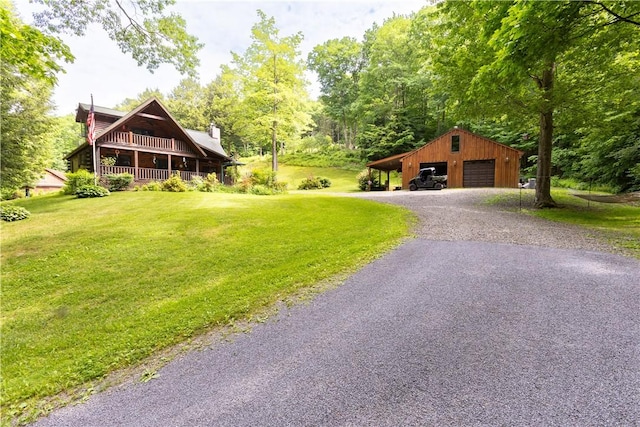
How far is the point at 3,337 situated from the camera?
4.30 metres

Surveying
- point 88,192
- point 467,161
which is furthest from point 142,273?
point 467,161

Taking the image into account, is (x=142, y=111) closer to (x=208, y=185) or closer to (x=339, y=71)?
(x=208, y=185)

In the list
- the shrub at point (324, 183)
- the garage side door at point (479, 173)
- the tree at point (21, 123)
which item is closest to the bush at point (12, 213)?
the tree at point (21, 123)

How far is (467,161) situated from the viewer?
22578 mm

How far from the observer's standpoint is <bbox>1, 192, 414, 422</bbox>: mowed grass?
3666 mm

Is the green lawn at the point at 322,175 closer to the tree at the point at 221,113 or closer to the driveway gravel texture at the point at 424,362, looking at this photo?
the tree at the point at 221,113

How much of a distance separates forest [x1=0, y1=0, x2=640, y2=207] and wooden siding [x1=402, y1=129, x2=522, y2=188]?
196 centimetres

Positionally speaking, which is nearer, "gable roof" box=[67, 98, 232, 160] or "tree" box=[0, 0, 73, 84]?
"tree" box=[0, 0, 73, 84]

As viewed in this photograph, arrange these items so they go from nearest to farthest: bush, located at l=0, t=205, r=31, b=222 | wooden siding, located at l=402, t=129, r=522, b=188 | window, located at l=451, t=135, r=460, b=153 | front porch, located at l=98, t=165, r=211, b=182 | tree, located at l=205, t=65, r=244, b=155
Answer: bush, located at l=0, t=205, r=31, b=222
front porch, located at l=98, t=165, r=211, b=182
wooden siding, located at l=402, t=129, r=522, b=188
window, located at l=451, t=135, r=460, b=153
tree, located at l=205, t=65, r=244, b=155

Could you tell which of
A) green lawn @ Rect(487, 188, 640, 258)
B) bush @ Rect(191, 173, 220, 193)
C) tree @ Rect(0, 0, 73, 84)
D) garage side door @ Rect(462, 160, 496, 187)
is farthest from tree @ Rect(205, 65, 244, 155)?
green lawn @ Rect(487, 188, 640, 258)

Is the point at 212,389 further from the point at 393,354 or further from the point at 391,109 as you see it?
the point at 391,109

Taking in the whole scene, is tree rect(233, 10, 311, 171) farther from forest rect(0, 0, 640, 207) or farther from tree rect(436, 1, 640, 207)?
tree rect(436, 1, 640, 207)

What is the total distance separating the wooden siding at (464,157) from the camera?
2119 cm

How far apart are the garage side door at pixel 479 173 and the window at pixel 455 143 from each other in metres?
1.30
